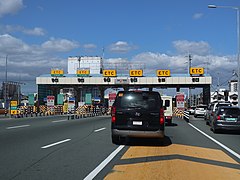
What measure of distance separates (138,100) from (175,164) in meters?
3.91

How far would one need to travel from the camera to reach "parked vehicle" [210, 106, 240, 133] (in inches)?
738

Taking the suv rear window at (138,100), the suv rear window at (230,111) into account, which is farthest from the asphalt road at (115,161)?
the suv rear window at (230,111)

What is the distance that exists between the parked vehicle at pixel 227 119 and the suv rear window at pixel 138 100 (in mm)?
7681

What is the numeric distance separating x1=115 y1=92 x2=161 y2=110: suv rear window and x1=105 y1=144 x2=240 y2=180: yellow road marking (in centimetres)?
157

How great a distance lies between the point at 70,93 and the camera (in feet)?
429

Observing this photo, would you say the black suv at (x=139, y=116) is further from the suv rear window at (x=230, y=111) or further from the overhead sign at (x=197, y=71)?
the overhead sign at (x=197, y=71)

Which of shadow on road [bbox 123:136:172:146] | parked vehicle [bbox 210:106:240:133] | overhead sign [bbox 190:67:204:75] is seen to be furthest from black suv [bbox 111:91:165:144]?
overhead sign [bbox 190:67:204:75]

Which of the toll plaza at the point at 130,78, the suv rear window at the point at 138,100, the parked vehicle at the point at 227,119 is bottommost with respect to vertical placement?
the parked vehicle at the point at 227,119

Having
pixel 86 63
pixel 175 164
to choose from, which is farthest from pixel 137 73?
pixel 175 164

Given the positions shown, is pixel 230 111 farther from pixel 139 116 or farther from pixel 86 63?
pixel 86 63

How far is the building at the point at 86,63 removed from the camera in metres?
77.2

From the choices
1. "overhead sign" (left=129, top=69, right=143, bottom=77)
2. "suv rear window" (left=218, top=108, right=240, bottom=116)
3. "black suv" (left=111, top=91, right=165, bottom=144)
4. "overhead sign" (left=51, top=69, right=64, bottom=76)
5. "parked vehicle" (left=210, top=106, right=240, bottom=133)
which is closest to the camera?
"black suv" (left=111, top=91, right=165, bottom=144)

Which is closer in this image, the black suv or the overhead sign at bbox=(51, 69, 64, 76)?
the black suv

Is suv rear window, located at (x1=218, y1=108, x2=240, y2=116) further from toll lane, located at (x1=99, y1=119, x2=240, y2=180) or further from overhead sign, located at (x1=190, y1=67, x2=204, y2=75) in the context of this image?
overhead sign, located at (x1=190, y1=67, x2=204, y2=75)
